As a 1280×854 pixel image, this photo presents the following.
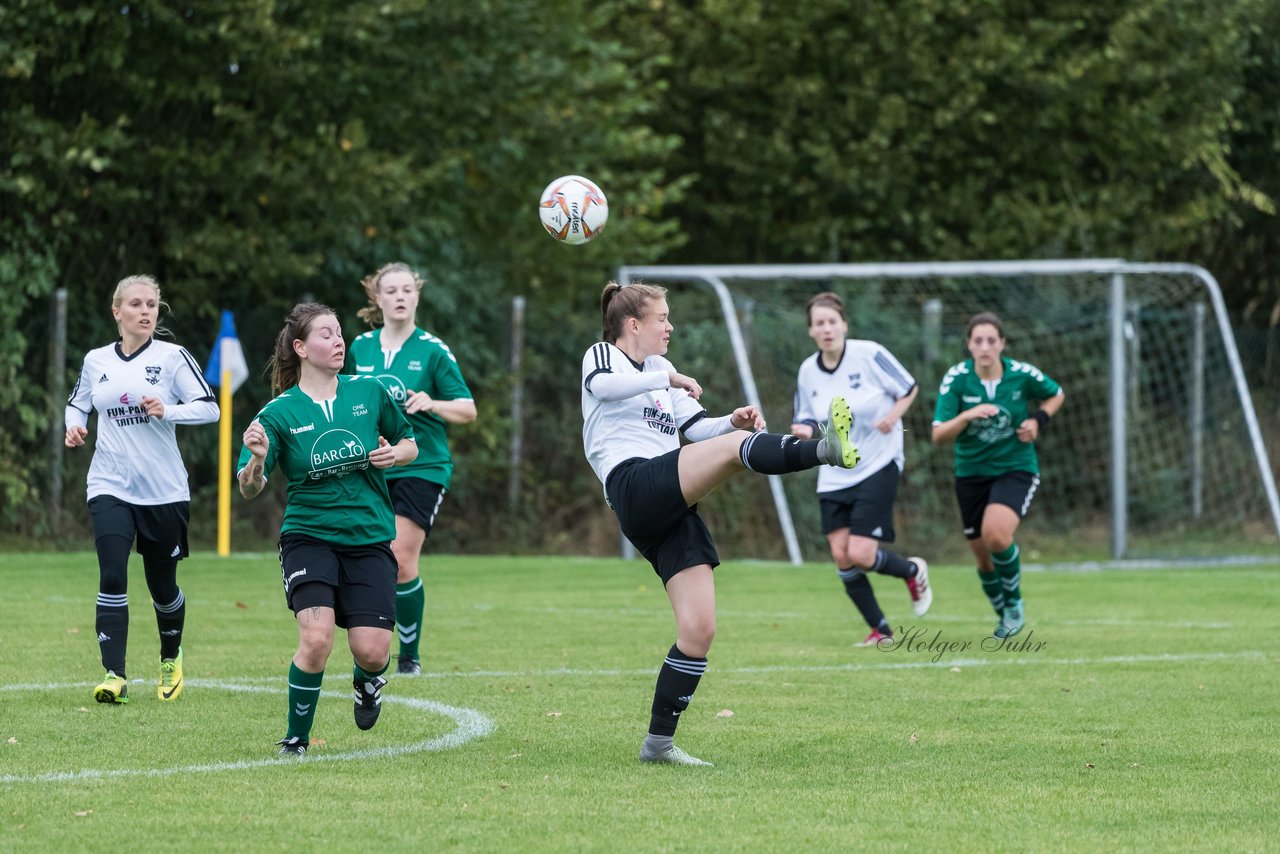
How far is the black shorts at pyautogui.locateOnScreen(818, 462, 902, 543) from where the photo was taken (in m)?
10.9

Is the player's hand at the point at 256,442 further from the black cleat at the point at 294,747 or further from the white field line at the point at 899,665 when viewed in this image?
the white field line at the point at 899,665

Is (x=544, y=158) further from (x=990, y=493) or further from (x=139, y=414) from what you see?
(x=139, y=414)

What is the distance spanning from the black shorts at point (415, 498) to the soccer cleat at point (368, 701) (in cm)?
253

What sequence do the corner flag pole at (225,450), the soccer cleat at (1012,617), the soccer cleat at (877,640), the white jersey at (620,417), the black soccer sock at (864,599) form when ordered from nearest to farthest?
the white jersey at (620,417) → the soccer cleat at (877,640) → the black soccer sock at (864,599) → the soccer cleat at (1012,617) → the corner flag pole at (225,450)

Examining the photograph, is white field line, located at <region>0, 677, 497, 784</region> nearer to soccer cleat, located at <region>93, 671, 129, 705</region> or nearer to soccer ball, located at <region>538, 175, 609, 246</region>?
soccer cleat, located at <region>93, 671, 129, 705</region>

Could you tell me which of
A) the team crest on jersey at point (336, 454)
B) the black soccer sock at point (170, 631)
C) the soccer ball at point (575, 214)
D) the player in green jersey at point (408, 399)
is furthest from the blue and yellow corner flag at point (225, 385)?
the team crest on jersey at point (336, 454)

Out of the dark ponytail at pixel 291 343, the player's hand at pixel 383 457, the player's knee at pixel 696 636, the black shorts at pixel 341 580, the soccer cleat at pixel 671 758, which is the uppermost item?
the dark ponytail at pixel 291 343

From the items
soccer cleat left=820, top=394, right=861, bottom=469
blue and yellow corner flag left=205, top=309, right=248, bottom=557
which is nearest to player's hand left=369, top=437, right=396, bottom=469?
soccer cleat left=820, top=394, right=861, bottom=469

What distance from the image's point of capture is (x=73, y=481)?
58.5 feet

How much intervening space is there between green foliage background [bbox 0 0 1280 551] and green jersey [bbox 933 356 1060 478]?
9107 millimetres

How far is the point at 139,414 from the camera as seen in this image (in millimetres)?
8500

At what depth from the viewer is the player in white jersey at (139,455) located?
8344 mm

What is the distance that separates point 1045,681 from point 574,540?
1176 cm

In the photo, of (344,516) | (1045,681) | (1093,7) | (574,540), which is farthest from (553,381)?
(344,516)
